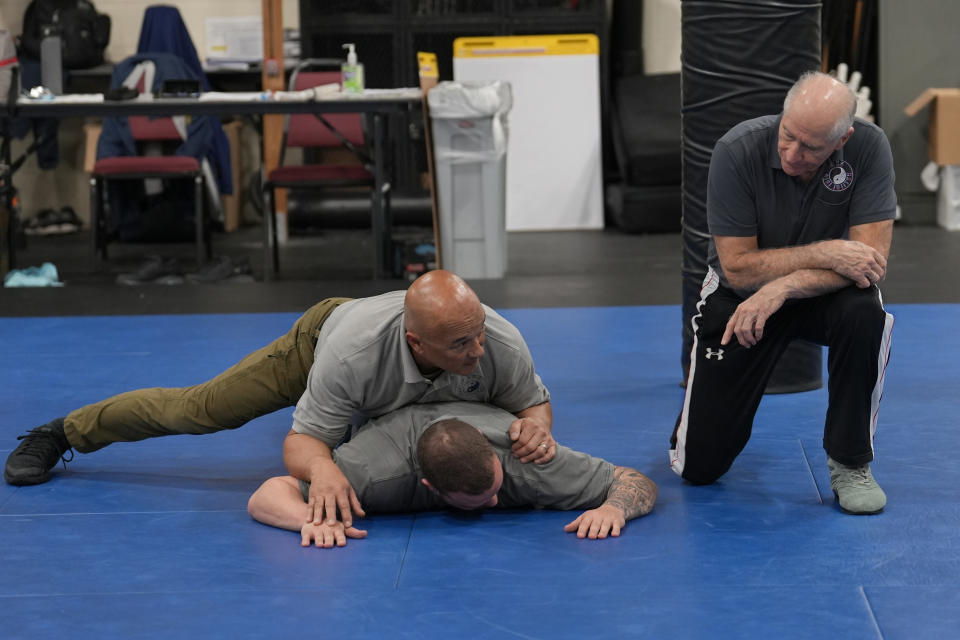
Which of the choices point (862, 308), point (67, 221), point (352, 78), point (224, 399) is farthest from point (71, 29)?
point (862, 308)

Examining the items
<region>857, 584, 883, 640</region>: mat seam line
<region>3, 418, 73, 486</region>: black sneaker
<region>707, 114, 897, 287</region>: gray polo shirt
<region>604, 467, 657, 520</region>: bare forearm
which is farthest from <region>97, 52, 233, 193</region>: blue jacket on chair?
<region>857, 584, 883, 640</region>: mat seam line

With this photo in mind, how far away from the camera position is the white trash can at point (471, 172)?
260 inches

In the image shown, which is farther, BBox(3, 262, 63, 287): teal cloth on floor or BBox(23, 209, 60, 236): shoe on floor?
BBox(23, 209, 60, 236): shoe on floor

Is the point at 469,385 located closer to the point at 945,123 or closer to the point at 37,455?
the point at 37,455

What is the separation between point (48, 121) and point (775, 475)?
21.9 ft

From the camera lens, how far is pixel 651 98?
9234 millimetres

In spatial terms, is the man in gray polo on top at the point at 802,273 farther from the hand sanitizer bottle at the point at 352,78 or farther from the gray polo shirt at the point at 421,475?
the hand sanitizer bottle at the point at 352,78

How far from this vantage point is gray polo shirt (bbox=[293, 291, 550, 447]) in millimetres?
2992

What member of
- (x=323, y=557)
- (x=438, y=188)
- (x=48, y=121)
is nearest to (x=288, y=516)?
(x=323, y=557)

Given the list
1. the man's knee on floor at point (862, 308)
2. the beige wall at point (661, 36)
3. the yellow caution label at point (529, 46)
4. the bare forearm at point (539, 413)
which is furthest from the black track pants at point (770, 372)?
the beige wall at point (661, 36)

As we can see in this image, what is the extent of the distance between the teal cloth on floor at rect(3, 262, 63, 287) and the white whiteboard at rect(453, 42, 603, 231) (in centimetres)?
357

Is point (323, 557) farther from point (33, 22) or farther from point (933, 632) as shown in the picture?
point (33, 22)

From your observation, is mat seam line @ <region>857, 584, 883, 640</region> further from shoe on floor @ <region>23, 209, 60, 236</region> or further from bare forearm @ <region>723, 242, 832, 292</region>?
shoe on floor @ <region>23, 209, 60, 236</region>

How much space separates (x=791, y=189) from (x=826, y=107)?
10.9 inches
